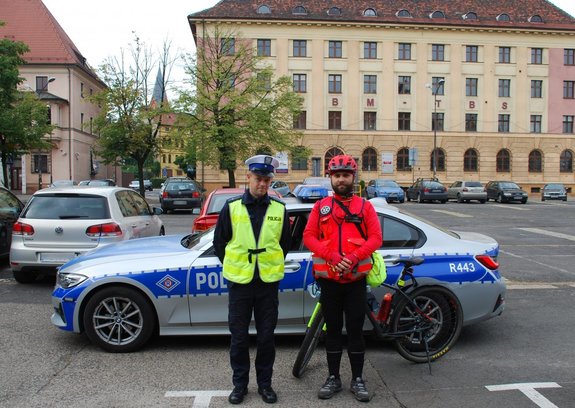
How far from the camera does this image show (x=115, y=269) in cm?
524

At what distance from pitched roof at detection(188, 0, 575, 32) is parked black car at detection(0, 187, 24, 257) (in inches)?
1677

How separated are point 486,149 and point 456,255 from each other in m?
50.7

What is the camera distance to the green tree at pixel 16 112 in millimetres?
22688

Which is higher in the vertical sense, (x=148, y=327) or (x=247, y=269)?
(x=247, y=269)

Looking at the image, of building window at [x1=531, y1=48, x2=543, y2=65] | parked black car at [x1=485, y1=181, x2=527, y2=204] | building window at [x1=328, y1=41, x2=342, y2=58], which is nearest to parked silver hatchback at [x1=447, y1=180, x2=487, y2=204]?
parked black car at [x1=485, y1=181, x2=527, y2=204]

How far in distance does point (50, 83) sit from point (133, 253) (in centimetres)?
5424

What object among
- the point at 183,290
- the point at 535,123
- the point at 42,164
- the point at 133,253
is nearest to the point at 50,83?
the point at 42,164

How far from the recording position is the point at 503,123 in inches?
2093

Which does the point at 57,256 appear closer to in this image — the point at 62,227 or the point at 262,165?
the point at 62,227

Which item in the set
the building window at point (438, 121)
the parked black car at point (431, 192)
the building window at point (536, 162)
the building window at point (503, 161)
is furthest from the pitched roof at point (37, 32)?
the building window at point (536, 162)

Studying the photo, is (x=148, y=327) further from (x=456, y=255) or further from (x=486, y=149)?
(x=486, y=149)

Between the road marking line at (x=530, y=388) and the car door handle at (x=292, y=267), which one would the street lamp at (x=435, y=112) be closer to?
the car door handle at (x=292, y=267)

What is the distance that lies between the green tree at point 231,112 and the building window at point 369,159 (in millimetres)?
16564

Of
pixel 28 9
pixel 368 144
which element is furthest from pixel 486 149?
pixel 28 9
